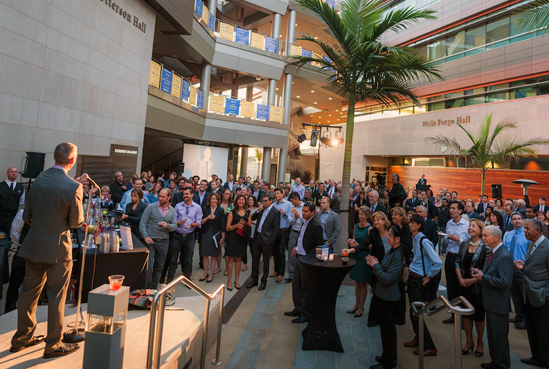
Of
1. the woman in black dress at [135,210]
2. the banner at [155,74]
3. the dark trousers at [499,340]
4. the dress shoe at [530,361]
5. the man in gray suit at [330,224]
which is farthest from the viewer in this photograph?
the banner at [155,74]

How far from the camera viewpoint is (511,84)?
1670 cm

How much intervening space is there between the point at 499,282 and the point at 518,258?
2.47m

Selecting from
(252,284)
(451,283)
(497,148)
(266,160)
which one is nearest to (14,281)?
(252,284)

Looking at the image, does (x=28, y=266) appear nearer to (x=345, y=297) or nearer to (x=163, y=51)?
(x=345, y=297)

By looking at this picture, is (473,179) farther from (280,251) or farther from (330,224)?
(280,251)

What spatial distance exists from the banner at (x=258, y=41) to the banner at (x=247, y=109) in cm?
335

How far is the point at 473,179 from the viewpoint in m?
18.8

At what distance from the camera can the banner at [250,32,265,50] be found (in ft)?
59.3

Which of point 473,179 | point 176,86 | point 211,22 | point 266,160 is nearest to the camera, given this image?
point 176,86

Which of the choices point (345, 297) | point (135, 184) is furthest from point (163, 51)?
point (345, 297)

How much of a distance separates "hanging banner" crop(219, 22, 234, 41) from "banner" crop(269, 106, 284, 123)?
443 centimetres

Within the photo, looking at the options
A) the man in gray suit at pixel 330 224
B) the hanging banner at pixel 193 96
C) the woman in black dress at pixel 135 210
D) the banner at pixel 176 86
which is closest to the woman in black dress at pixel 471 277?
the man in gray suit at pixel 330 224

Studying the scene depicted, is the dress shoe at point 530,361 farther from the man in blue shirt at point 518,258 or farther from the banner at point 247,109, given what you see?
the banner at point 247,109

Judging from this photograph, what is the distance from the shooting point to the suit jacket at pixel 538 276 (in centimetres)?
410
